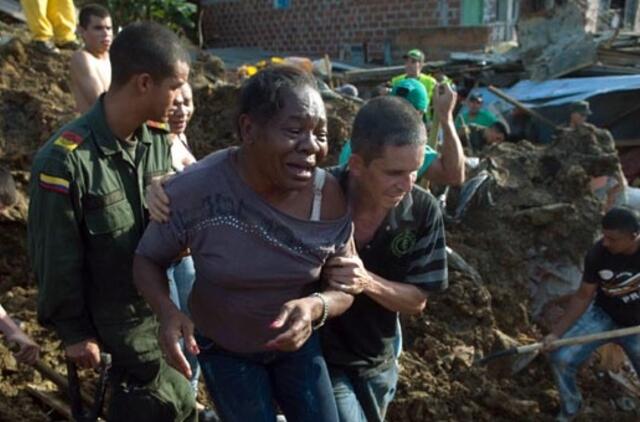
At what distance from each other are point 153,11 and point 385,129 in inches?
551

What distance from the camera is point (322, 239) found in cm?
249

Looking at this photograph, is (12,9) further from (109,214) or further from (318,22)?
(109,214)

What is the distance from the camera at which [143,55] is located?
110 inches

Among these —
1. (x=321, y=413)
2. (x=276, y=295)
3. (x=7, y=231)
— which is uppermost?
(x=276, y=295)

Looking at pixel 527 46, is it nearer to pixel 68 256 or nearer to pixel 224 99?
pixel 224 99

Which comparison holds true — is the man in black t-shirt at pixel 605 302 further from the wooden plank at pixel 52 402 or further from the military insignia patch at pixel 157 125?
the military insignia patch at pixel 157 125

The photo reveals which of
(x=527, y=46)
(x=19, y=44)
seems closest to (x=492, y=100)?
(x=527, y=46)

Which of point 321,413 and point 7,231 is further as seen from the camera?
point 7,231

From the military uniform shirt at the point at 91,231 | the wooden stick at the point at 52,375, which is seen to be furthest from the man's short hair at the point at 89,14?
the military uniform shirt at the point at 91,231

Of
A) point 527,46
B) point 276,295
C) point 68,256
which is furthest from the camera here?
point 527,46

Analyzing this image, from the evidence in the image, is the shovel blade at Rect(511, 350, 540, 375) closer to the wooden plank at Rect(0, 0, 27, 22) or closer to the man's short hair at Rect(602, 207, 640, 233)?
the man's short hair at Rect(602, 207, 640, 233)

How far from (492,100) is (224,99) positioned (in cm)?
698

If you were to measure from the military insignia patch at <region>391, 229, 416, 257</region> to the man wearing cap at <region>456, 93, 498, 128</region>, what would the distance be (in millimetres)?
9397

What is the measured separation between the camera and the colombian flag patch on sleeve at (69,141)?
2.77 metres
